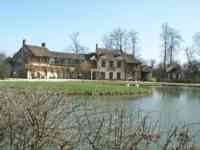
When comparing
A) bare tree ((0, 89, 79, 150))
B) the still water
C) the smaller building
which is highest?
the smaller building

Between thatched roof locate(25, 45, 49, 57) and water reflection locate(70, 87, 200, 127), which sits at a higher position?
thatched roof locate(25, 45, 49, 57)

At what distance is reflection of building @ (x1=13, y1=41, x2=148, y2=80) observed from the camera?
1916 inches

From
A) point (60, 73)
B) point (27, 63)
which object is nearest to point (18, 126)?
point (27, 63)

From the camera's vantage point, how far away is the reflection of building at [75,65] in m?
48.7

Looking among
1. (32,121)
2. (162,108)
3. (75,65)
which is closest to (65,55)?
(75,65)

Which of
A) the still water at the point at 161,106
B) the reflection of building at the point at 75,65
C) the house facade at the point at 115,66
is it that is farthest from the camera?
the house facade at the point at 115,66

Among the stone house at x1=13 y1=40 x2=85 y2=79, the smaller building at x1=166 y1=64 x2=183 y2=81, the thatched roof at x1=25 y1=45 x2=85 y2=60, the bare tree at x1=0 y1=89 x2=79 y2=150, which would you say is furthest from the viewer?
the smaller building at x1=166 y1=64 x2=183 y2=81

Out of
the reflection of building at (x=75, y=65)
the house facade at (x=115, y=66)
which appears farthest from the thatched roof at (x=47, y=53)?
the house facade at (x=115, y=66)

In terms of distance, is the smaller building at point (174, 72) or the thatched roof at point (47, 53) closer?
the thatched roof at point (47, 53)

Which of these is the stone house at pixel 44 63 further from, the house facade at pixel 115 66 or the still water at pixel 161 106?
the still water at pixel 161 106

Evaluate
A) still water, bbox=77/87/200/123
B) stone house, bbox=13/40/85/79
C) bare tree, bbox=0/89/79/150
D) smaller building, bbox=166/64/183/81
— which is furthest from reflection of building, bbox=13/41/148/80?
bare tree, bbox=0/89/79/150

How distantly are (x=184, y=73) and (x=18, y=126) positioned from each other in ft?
185

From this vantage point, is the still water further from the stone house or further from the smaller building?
the smaller building

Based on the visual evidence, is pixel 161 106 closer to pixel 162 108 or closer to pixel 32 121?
pixel 162 108
